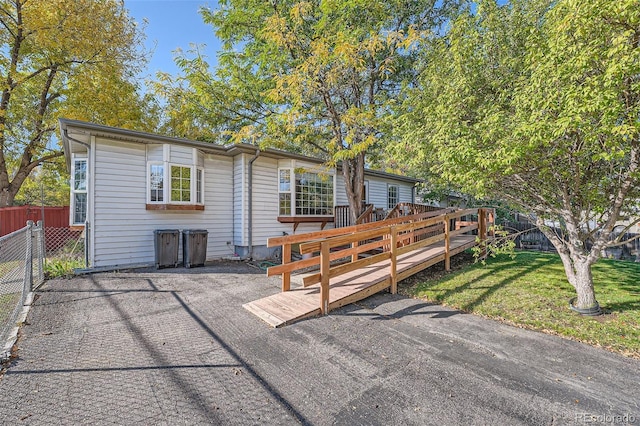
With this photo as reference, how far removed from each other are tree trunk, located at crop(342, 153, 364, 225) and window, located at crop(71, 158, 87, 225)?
7.34 m

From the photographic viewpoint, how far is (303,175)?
9.92m

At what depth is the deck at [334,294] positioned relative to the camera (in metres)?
4.18

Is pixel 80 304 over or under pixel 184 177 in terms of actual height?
under

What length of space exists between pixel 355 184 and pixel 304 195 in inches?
79.0

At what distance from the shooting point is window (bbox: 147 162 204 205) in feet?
24.9

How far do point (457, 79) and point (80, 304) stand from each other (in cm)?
740

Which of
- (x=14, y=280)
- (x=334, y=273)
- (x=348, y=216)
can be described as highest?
(x=348, y=216)

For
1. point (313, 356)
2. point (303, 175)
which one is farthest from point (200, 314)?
point (303, 175)

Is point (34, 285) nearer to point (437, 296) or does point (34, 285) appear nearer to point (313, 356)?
point (313, 356)

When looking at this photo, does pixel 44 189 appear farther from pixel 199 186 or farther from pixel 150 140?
pixel 199 186

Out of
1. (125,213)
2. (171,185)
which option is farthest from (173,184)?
(125,213)

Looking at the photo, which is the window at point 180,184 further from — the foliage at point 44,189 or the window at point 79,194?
the foliage at point 44,189

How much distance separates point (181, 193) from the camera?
786 centimetres

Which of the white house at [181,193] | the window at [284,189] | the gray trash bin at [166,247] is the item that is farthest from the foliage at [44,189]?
the window at [284,189]
